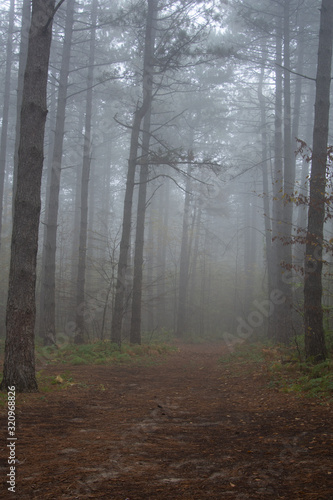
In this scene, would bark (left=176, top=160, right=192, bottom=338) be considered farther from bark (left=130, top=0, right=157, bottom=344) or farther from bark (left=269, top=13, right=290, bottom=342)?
bark (left=130, top=0, right=157, bottom=344)

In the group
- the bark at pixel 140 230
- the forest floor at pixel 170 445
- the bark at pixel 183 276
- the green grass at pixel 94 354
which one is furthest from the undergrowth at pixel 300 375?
the bark at pixel 183 276

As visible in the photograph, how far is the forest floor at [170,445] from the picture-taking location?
2.68 metres

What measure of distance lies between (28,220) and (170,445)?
4039mm

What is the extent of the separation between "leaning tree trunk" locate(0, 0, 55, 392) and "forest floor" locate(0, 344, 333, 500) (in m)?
0.62

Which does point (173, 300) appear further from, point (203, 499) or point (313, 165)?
point (203, 499)

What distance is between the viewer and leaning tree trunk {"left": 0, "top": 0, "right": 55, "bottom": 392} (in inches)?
228

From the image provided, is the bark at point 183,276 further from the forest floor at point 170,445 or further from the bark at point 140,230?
the forest floor at point 170,445

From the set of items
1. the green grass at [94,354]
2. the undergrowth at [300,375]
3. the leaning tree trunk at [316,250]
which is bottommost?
the green grass at [94,354]

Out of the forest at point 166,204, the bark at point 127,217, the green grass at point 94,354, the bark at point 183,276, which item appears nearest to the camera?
the forest at point 166,204

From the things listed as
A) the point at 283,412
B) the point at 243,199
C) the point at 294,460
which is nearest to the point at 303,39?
the point at 283,412

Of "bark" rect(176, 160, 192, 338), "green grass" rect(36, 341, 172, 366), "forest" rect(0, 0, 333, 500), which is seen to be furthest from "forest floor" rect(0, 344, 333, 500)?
"bark" rect(176, 160, 192, 338)

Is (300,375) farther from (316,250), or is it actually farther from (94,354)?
(94,354)

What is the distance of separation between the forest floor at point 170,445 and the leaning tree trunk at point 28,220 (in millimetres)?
622

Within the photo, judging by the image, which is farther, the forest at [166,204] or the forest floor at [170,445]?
the forest at [166,204]
